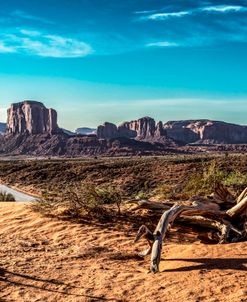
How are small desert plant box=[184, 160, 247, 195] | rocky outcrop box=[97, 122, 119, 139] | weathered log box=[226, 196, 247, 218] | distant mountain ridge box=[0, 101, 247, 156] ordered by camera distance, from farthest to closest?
rocky outcrop box=[97, 122, 119, 139]
distant mountain ridge box=[0, 101, 247, 156]
small desert plant box=[184, 160, 247, 195]
weathered log box=[226, 196, 247, 218]

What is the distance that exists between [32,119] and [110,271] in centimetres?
16709

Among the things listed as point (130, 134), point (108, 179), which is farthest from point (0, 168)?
point (130, 134)

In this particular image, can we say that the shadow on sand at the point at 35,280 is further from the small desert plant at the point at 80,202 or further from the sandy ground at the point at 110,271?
the small desert plant at the point at 80,202

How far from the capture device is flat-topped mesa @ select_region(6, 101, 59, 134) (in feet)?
548

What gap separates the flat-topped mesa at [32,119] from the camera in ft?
548

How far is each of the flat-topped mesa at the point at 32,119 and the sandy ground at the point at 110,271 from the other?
500 feet

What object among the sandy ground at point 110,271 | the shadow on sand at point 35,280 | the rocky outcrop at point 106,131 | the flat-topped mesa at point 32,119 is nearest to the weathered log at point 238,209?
the sandy ground at point 110,271

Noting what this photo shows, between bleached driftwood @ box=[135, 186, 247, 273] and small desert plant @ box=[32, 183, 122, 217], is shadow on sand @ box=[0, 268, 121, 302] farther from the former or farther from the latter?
small desert plant @ box=[32, 183, 122, 217]

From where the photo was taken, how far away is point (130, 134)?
19650 centimetres

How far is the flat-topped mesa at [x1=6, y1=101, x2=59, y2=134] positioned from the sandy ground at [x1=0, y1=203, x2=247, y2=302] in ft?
500

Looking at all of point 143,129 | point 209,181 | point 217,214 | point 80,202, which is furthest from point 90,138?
point 217,214

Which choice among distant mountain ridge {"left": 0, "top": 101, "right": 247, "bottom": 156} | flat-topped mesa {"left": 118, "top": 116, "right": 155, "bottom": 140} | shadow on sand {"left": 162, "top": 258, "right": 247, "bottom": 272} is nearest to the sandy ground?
shadow on sand {"left": 162, "top": 258, "right": 247, "bottom": 272}

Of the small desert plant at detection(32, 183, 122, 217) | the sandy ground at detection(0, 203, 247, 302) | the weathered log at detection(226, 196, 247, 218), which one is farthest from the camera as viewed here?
the small desert plant at detection(32, 183, 122, 217)

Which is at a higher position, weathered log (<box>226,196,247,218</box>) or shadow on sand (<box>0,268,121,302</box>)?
weathered log (<box>226,196,247,218</box>)
